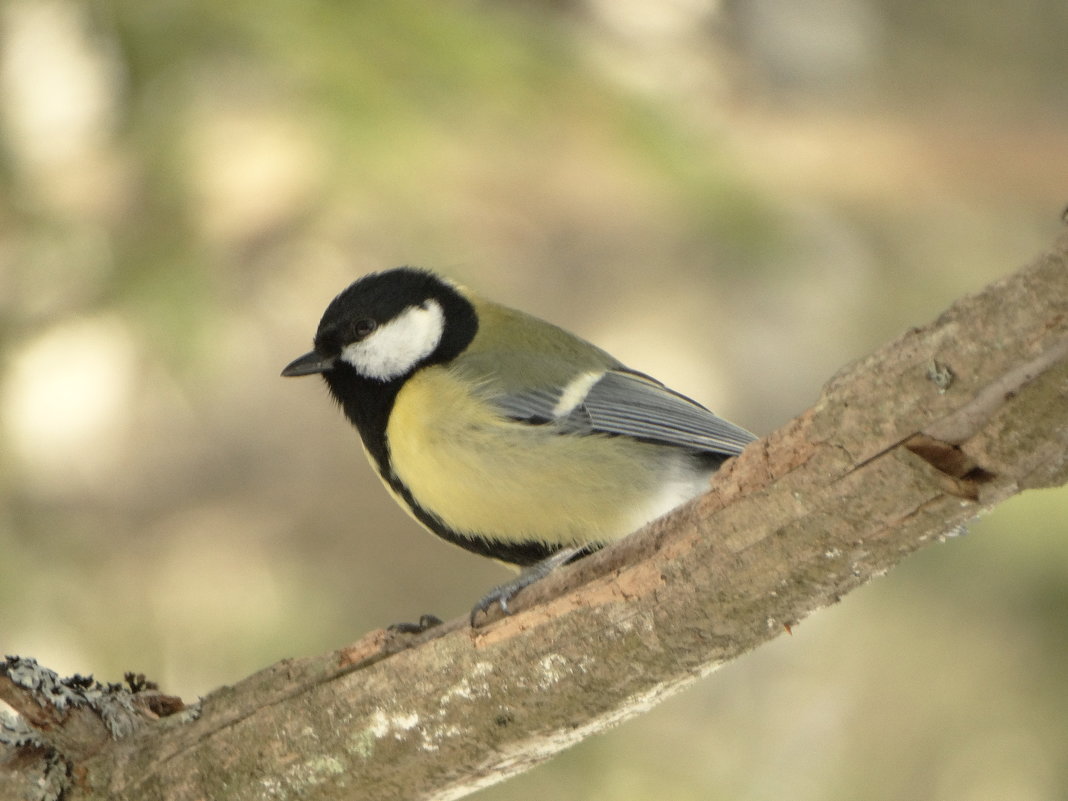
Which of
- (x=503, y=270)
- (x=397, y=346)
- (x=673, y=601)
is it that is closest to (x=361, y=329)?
(x=397, y=346)

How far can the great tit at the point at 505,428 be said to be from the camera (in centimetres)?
219

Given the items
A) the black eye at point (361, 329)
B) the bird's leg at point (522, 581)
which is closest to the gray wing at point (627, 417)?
the bird's leg at point (522, 581)

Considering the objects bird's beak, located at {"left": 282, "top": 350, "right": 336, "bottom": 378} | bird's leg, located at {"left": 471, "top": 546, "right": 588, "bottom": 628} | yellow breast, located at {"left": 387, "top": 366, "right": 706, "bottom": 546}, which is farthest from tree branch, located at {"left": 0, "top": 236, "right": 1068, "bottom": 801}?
bird's beak, located at {"left": 282, "top": 350, "right": 336, "bottom": 378}

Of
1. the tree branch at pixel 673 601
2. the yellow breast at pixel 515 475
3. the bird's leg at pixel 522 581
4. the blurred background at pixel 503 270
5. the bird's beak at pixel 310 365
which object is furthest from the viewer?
the blurred background at pixel 503 270

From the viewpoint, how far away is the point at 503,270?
4.36 metres

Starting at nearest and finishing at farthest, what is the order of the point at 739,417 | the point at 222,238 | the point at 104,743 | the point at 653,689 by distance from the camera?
the point at 653,689 < the point at 104,743 < the point at 222,238 < the point at 739,417

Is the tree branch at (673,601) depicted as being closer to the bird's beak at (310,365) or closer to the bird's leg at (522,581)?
the bird's leg at (522,581)

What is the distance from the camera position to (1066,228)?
1106mm

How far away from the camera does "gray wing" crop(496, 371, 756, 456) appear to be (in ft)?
7.44

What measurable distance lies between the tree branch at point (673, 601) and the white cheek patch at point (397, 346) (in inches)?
31.8

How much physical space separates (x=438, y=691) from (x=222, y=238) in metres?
2.33

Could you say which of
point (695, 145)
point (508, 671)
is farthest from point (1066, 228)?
point (695, 145)

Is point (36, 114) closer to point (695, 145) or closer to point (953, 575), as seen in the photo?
point (695, 145)

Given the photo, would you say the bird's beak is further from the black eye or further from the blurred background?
the blurred background
